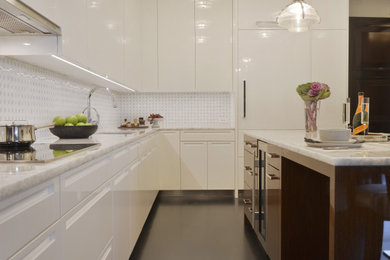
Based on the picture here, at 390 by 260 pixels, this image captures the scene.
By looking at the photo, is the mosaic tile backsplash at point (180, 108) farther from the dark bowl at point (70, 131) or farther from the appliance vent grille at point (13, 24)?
the appliance vent grille at point (13, 24)

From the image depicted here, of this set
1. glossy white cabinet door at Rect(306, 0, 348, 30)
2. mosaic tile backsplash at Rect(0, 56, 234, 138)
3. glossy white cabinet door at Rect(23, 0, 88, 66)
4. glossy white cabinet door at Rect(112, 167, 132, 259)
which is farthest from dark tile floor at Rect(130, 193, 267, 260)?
glossy white cabinet door at Rect(306, 0, 348, 30)

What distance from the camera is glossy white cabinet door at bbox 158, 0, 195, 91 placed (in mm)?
4738

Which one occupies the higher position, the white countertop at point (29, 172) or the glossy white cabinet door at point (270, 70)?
the glossy white cabinet door at point (270, 70)

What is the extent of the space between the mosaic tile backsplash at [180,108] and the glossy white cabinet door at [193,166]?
2.06 feet

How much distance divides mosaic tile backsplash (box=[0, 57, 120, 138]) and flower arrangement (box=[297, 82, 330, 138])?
1770mm

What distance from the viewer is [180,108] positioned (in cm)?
521

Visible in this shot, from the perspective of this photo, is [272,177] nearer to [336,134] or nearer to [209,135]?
[336,134]

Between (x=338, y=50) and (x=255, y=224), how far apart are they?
291cm

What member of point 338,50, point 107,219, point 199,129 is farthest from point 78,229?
point 338,50

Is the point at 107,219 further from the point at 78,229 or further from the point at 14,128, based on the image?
the point at 14,128

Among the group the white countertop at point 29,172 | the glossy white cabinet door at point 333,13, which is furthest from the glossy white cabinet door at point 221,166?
the white countertop at point 29,172

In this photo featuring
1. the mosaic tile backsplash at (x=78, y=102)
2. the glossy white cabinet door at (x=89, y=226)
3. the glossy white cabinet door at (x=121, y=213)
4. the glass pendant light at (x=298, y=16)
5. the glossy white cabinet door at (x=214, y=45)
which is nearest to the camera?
the glossy white cabinet door at (x=89, y=226)

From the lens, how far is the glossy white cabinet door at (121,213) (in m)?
2.01

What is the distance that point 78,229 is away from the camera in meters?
1.32
